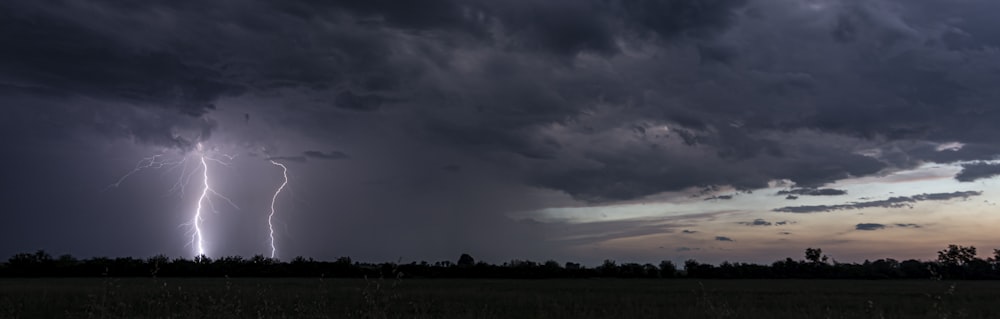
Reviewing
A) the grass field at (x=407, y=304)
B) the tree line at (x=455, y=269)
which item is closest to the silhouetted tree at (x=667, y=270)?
the tree line at (x=455, y=269)

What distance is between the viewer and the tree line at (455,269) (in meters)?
67.5

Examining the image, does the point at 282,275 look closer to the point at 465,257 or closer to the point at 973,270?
the point at 465,257

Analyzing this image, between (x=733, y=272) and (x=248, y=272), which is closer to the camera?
(x=248, y=272)

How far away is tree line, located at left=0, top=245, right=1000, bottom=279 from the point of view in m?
67.5

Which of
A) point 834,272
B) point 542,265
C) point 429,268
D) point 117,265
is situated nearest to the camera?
point 117,265

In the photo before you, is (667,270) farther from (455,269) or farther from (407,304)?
(407,304)

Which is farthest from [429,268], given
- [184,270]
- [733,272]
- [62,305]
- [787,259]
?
[787,259]

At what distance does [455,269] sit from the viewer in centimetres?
7894

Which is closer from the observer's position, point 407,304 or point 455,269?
point 407,304

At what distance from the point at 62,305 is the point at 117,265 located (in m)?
54.2

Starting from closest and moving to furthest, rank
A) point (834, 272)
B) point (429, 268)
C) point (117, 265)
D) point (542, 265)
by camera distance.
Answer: point (117, 265), point (429, 268), point (542, 265), point (834, 272)

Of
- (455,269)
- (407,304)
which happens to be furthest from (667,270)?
(407,304)

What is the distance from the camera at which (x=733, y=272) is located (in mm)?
94625

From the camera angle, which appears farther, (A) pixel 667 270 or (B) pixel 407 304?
(A) pixel 667 270
